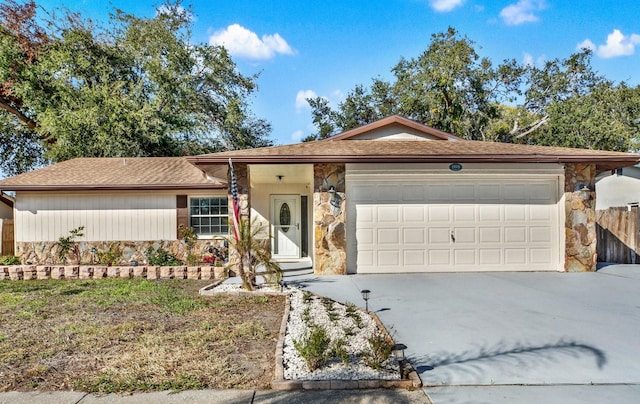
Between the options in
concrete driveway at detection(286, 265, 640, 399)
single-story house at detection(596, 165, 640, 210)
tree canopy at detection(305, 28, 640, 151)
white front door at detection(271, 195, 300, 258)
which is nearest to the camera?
concrete driveway at detection(286, 265, 640, 399)

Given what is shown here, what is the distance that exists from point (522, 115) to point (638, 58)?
6.83 meters

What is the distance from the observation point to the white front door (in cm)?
1355

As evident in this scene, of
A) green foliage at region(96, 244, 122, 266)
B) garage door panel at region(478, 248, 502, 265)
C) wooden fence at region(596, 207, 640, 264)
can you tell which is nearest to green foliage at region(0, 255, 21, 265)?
green foliage at region(96, 244, 122, 266)

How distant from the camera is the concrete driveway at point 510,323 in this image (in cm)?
388

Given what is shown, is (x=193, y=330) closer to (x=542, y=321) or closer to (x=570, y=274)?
(x=542, y=321)

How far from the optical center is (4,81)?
1841 cm

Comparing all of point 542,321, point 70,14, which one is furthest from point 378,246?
point 70,14

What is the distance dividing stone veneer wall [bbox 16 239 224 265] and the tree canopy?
16.2 meters

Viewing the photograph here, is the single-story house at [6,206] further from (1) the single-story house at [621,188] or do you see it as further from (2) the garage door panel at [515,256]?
(1) the single-story house at [621,188]

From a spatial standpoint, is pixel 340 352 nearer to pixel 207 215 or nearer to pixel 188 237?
pixel 188 237

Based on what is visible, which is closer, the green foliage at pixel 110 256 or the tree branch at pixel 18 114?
the green foliage at pixel 110 256

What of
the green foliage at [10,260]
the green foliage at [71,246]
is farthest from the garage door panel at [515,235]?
the green foliage at [10,260]

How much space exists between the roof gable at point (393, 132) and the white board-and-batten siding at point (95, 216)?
237 inches

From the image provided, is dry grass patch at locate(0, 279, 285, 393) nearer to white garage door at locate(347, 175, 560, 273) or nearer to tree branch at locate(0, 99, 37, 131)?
white garage door at locate(347, 175, 560, 273)
